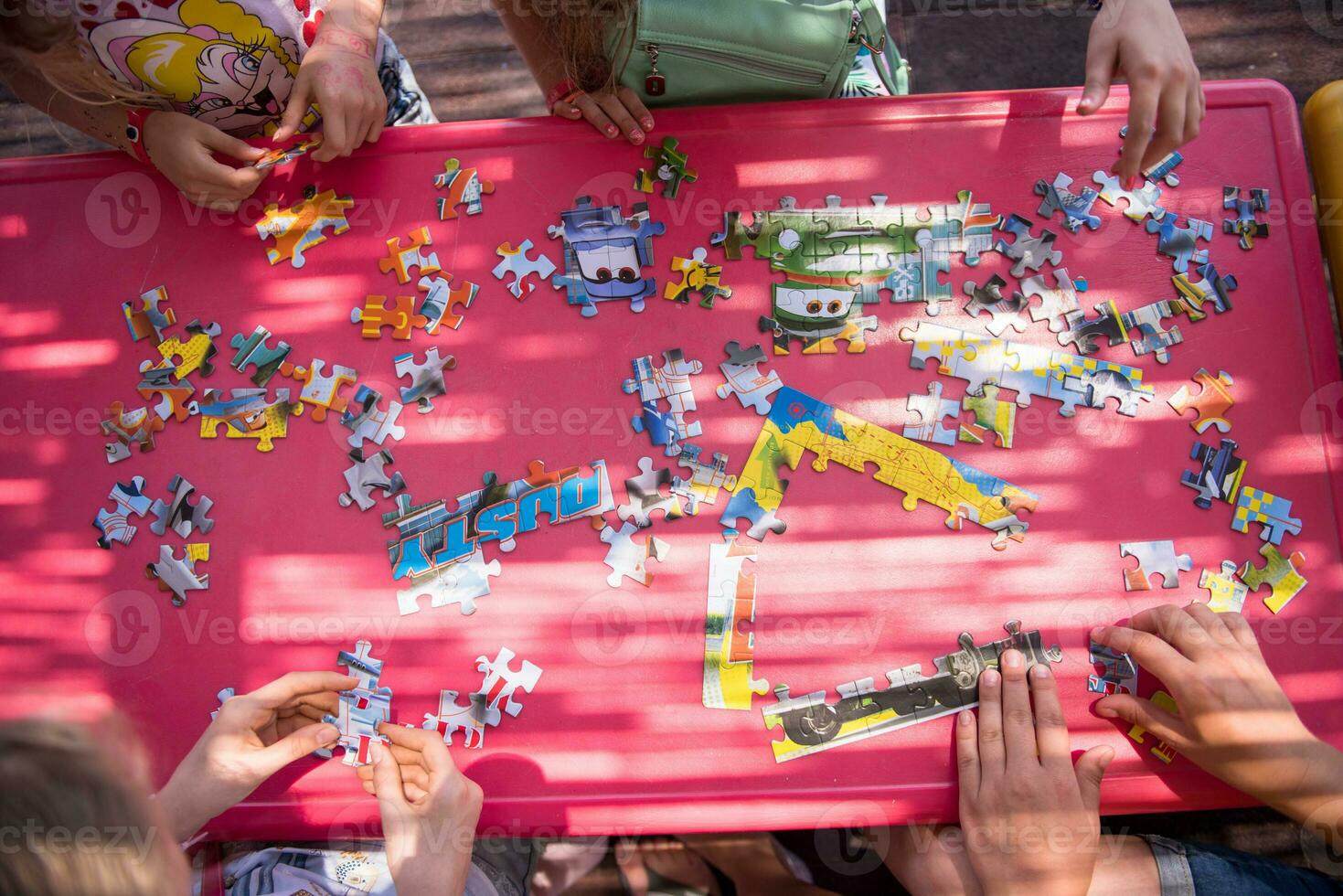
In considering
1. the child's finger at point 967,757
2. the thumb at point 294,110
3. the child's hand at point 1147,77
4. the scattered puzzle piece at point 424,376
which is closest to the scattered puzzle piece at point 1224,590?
the child's finger at point 967,757

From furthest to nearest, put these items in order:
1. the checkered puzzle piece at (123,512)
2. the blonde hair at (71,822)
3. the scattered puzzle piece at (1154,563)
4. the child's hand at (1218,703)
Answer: the checkered puzzle piece at (123,512), the scattered puzzle piece at (1154,563), the child's hand at (1218,703), the blonde hair at (71,822)

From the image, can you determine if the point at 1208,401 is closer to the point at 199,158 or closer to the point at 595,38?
the point at 595,38

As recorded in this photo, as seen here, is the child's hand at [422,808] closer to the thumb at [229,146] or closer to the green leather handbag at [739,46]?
the thumb at [229,146]

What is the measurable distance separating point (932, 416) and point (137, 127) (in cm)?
148

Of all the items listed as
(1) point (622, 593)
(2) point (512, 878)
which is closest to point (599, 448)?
(1) point (622, 593)

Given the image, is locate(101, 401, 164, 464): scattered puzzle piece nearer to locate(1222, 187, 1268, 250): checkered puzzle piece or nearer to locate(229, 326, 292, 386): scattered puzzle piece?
locate(229, 326, 292, 386): scattered puzzle piece

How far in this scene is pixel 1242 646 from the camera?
1.35m

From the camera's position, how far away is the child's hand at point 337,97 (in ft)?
4.98

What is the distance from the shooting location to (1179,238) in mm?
1499

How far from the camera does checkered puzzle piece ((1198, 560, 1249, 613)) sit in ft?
4.56

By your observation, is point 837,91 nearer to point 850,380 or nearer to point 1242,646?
point 850,380

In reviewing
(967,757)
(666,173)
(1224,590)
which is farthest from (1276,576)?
(666,173)

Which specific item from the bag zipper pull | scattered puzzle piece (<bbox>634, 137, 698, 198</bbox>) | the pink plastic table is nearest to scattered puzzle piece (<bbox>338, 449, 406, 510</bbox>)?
the pink plastic table

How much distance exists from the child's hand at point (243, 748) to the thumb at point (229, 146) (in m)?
0.91
